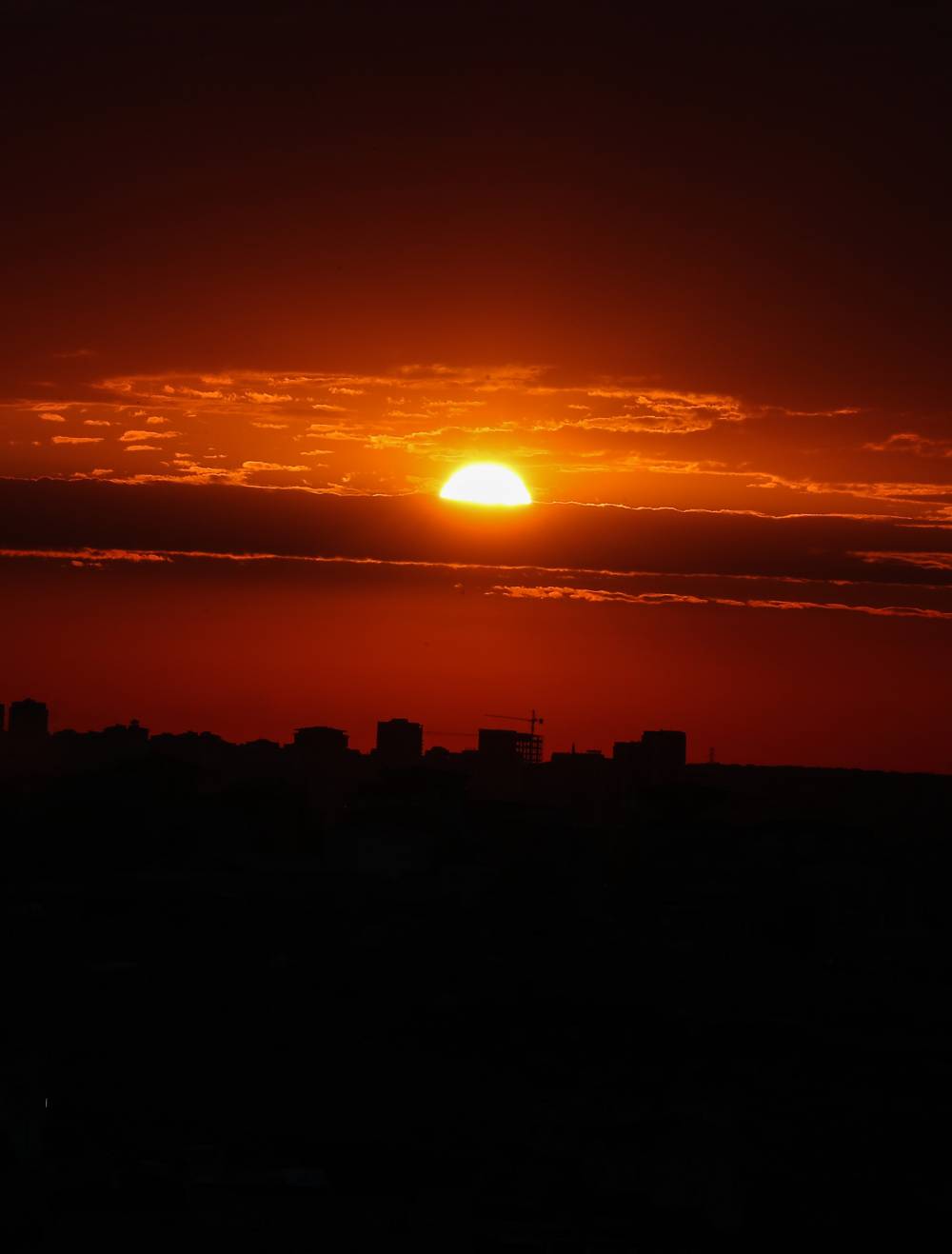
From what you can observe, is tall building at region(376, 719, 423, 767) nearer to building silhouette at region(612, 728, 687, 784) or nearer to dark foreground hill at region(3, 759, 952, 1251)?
building silhouette at region(612, 728, 687, 784)

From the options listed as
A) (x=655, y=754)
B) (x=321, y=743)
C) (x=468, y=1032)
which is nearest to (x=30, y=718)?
(x=321, y=743)

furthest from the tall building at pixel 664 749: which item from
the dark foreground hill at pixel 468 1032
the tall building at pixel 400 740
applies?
the dark foreground hill at pixel 468 1032

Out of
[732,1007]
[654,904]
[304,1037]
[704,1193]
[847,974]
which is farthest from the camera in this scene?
[654,904]

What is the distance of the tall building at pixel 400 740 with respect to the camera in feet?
445

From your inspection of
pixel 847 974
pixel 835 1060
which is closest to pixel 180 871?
pixel 847 974

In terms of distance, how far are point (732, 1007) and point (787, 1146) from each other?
1492cm

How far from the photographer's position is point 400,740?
450ft

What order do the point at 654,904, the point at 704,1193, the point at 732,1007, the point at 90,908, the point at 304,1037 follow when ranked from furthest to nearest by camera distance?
the point at 654,904, the point at 90,908, the point at 732,1007, the point at 304,1037, the point at 704,1193

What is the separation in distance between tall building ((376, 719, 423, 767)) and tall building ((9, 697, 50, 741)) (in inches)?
1097

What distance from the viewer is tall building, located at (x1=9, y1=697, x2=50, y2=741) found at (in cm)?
14238

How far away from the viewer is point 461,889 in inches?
2542

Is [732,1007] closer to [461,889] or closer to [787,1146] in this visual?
[787,1146]

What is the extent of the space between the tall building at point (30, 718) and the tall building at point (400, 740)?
2786 cm

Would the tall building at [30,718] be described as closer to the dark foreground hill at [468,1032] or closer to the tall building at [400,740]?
the tall building at [400,740]
